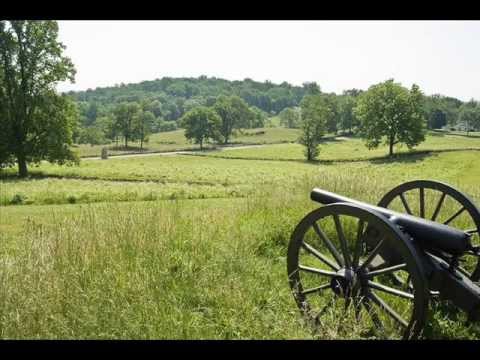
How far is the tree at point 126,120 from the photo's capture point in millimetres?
89625

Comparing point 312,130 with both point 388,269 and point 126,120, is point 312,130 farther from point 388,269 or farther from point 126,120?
point 388,269

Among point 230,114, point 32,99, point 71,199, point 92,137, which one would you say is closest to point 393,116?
point 32,99

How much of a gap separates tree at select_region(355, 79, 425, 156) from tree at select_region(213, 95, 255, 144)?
41249 millimetres

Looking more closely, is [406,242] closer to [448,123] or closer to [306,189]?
[306,189]

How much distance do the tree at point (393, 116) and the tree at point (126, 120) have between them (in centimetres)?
5187

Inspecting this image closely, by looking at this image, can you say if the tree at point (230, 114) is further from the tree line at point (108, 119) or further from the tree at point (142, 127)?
the tree at point (142, 127)

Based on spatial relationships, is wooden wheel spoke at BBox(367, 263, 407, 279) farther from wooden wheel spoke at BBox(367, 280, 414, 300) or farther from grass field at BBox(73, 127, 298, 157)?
grass field at BBox(73, 127, 298, 157)

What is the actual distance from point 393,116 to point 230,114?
1985 inches

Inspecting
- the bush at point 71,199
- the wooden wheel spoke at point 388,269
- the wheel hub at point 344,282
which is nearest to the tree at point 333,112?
the bush at point 71,199

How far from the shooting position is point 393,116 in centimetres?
5856

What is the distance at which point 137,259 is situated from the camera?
501 cm

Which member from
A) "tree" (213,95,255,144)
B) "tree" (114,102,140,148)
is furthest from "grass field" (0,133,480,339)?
"tree" (213,95,255,144)

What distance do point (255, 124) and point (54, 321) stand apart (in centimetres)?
12724
